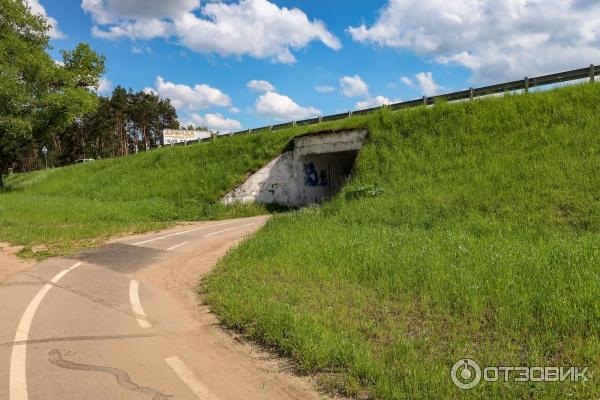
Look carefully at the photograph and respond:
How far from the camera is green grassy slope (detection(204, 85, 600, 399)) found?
16.0 ft

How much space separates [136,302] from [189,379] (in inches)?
138

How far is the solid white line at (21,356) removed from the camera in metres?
4.73

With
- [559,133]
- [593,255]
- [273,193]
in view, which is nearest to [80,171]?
[273,193]

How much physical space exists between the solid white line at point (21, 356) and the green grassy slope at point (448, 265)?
267 cm

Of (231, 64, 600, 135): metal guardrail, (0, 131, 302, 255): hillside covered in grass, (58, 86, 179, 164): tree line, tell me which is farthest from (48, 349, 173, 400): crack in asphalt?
(58, 86, 179, 164): tree line

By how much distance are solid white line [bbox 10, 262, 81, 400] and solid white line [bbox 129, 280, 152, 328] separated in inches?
60.1

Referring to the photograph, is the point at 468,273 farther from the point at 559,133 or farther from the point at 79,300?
the point at 559,133

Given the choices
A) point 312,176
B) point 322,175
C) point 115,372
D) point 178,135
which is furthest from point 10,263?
point 178,135

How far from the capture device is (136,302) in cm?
801

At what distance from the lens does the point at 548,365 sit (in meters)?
4.48

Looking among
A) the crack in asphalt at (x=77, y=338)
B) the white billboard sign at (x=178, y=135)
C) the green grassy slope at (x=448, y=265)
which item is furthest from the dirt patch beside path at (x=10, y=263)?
the white billboard sign at (x=178, y=135)

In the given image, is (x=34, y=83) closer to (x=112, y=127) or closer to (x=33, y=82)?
(x=33, y=82)

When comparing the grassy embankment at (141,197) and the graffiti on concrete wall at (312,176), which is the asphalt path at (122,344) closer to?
the grassy embankment at (141,197)

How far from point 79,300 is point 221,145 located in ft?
71.8
